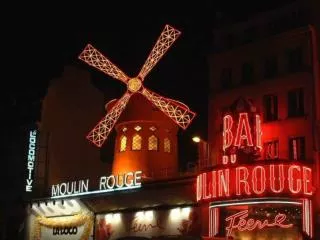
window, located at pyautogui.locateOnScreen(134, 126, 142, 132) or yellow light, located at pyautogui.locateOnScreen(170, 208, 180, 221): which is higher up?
window, located at pyautogui.locateOnScreen(134, 126, 142, 132)

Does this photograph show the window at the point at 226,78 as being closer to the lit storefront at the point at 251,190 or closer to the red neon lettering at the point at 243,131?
the lit storefront at the point at 251,190

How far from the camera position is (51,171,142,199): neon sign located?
31.3 meters

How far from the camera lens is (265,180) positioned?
979 inches

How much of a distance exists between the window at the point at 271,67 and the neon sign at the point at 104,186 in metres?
7.72

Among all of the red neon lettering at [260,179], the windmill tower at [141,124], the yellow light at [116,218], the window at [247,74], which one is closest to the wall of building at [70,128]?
the windmill tower at [141,124]

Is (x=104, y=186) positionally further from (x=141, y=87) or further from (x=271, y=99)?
(x=271, y=99)

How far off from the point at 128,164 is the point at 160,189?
5.56 metres

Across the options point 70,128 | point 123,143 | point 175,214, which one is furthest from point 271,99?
point 70,128

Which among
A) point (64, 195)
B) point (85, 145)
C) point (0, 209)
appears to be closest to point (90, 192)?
point (64, 195)

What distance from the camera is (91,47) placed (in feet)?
119

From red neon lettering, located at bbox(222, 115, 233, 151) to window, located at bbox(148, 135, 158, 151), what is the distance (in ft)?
29.4

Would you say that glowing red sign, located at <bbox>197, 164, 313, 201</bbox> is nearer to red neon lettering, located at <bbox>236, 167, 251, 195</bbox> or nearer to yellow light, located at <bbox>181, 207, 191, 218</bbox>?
red neon lettering, located at <bbox>236, 167, 251, 195</bbox>

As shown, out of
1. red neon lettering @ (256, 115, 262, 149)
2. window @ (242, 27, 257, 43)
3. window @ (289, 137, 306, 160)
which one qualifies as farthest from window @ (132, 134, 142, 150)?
window @ (289, 137, 306, 160)

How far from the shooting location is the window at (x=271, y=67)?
2822 cm
